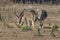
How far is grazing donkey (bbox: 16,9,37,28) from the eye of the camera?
48.5 feet

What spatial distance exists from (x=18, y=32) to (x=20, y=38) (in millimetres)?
1484

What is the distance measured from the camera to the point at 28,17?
49.8 ft

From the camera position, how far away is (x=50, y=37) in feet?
40.3

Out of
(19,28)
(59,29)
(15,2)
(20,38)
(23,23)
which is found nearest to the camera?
(20,38)

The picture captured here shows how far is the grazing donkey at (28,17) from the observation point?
582 inches

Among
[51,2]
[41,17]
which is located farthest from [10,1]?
[41,17]

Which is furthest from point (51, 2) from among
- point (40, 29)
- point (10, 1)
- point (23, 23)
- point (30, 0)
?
point (40, 29)

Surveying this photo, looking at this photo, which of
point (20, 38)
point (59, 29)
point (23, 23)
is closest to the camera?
A: point (20, 38)

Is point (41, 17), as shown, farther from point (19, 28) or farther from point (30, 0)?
point (30, 0)

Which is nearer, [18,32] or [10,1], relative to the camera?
[18,32]

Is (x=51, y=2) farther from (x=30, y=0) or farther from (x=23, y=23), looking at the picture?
(x=23, y=23)

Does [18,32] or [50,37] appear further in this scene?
[18,32]

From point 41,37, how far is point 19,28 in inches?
108

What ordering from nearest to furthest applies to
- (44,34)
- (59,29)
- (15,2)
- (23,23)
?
(44,34) → (59,29) → (23,23) → (15,2)
